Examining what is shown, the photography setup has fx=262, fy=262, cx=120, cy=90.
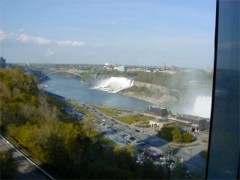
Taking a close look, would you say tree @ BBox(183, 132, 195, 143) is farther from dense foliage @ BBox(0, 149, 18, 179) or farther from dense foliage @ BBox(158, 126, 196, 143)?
dense foliage @ BBox(0, 149, 18, 179)

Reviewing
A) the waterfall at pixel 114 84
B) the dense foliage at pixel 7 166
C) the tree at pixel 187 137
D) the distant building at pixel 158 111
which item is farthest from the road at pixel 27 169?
the waterfall at pixel 114 84

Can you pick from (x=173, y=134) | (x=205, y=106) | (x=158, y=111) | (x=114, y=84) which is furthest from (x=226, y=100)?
(x=114, y=84)

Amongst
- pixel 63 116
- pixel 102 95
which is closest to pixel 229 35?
pixel 63 116

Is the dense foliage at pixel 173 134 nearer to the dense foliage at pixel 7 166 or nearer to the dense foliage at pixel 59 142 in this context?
the dense foliage at pixel 59 142

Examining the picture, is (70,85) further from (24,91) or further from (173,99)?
(173,99)

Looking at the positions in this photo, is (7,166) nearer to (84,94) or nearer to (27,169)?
(27,169)
